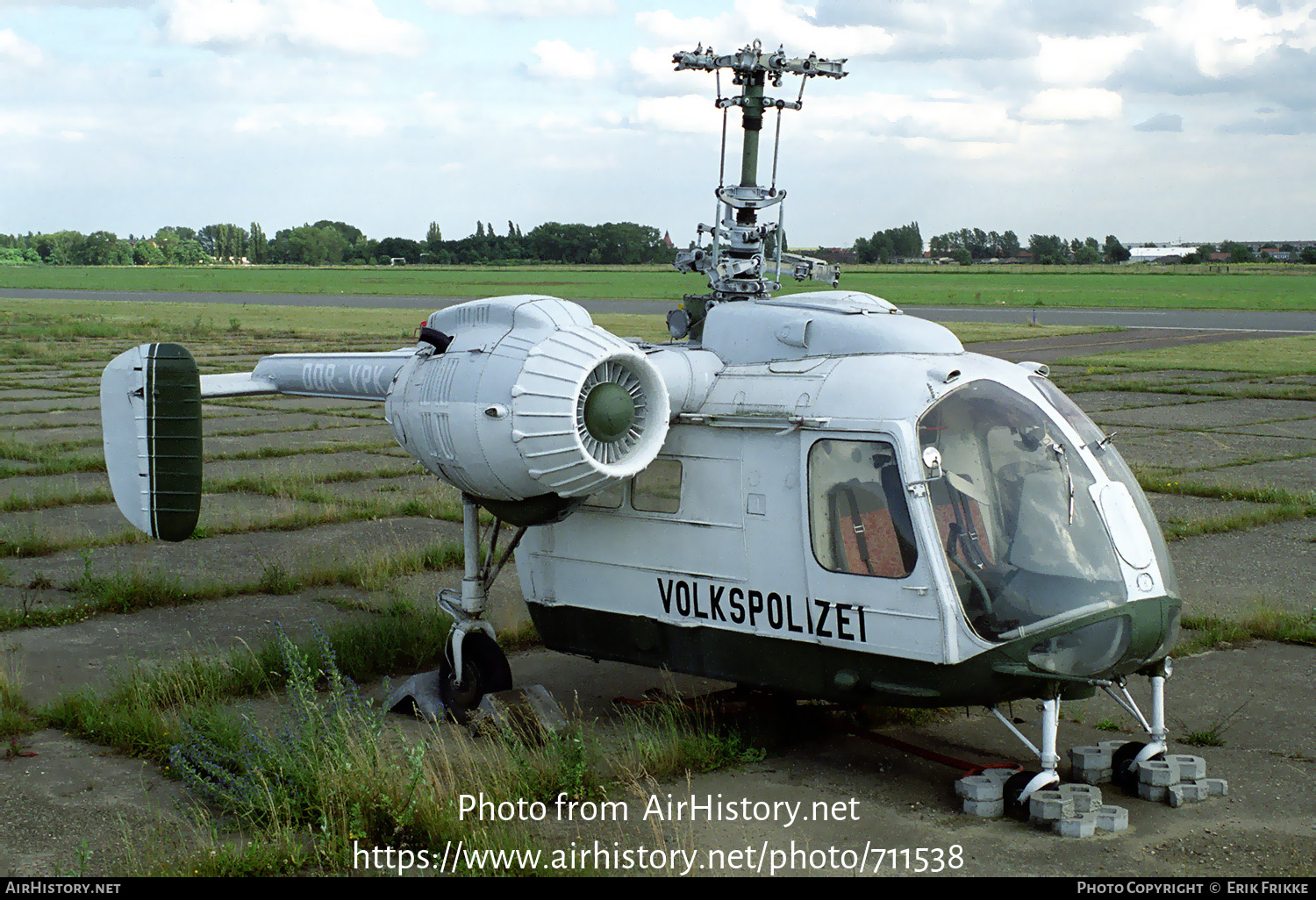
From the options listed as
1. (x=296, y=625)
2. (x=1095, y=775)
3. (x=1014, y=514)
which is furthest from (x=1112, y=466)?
(x=296, y=625)

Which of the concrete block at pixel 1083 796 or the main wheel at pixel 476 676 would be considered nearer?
the concrete block at pixel 1083 796

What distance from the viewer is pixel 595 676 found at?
11.2m

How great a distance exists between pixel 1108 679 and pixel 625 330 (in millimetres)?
45871

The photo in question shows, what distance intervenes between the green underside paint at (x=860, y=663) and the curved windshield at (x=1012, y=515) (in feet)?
0.67

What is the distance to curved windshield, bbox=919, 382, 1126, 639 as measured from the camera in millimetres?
7559

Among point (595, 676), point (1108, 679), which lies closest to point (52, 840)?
point (595, 676)

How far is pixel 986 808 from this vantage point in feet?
25.2

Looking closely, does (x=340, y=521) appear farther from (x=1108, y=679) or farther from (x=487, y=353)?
(x=1108, y=679)

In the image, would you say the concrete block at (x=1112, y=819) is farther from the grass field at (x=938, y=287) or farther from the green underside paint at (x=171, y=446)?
the grass field at (x=938, y=287)

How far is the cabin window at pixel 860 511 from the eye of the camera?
307 inches

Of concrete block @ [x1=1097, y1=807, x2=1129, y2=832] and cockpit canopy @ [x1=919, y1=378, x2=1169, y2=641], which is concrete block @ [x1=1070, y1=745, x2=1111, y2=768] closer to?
concrete block @ [x1=1097, y1=807, x2=1129, y2=832]

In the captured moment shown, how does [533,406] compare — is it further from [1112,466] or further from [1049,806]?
[1049,806]

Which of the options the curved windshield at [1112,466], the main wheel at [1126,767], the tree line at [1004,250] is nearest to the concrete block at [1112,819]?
the main wheel at [1126,767]

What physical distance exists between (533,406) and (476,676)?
2.88m
